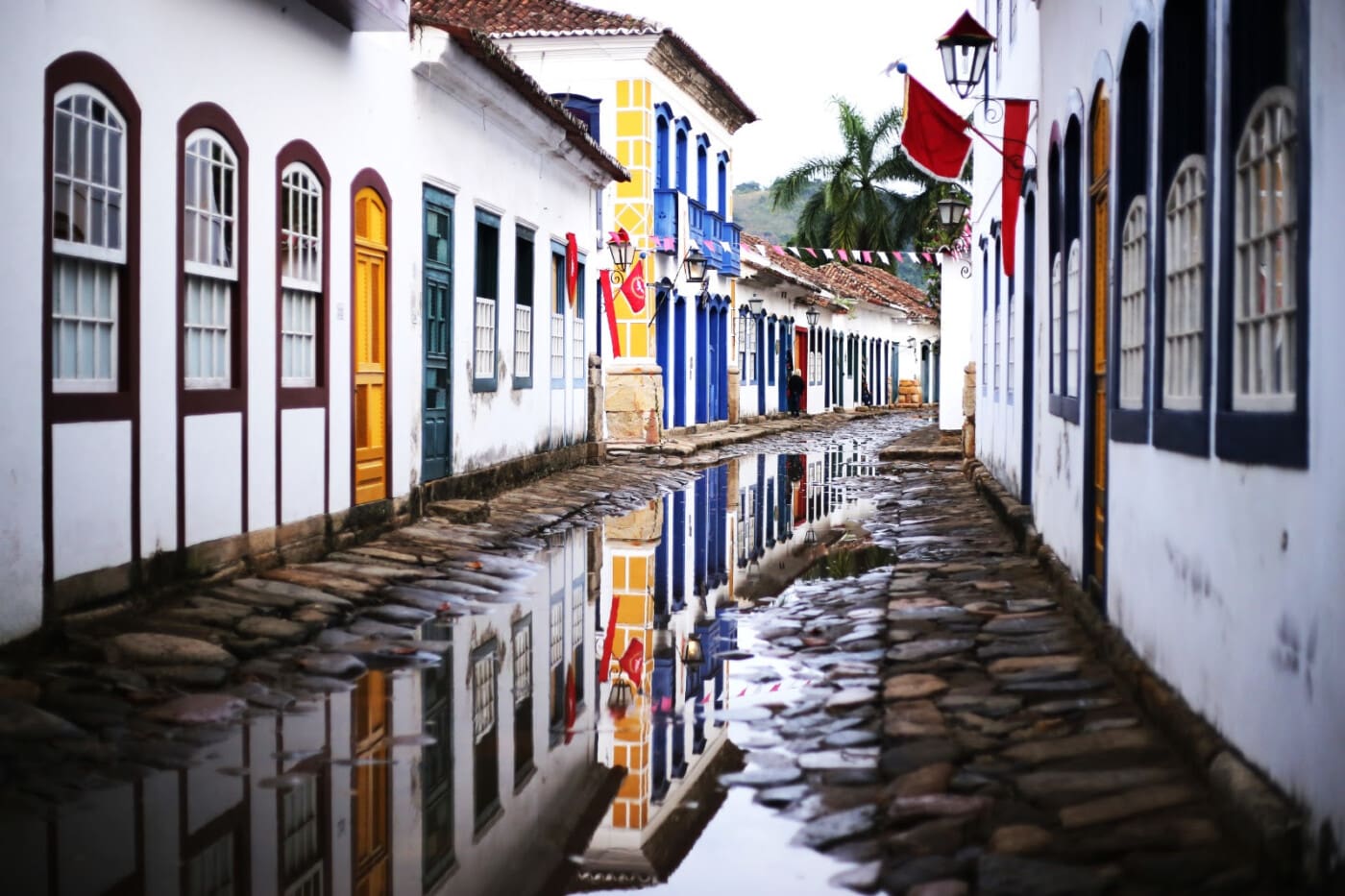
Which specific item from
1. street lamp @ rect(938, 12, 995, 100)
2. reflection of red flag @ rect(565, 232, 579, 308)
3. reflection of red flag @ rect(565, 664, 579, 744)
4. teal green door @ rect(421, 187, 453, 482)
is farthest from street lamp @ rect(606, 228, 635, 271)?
reflection of red flag @ rect(565, 664, 579, 744)

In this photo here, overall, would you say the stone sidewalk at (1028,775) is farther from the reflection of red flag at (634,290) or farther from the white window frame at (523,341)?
the reflection of red flag at (634,290)

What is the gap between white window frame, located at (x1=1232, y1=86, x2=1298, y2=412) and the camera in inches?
170

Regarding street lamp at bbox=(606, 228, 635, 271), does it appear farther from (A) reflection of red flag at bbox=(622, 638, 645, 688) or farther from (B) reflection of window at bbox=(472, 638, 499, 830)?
(B) reflection of window at bbox=(472, 638, 499, 830)

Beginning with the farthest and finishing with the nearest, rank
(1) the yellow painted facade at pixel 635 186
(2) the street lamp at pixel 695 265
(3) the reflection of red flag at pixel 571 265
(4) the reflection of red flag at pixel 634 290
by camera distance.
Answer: (2) the street lamp at pixel 695 265, (1) the yellow painted facade at pixel 635 186, (4) the reflection of red flag at pixel 634 290, (3) the reflection of red flag at pixel 571 265

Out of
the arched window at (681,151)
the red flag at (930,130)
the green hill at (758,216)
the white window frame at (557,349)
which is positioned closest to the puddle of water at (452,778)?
the red flag at (930,130)

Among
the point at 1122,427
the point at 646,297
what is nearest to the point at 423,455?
the point at 1122,427

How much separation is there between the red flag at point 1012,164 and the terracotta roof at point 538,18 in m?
13.2

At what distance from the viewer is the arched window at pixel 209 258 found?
28.9 ft

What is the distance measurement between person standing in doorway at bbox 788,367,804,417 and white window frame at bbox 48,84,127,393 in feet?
121

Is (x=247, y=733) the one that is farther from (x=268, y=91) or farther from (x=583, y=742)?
(x=268, y=91)

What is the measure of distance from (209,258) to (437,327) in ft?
16.2

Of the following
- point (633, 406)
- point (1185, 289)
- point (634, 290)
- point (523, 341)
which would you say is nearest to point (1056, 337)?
point (1185, 289)

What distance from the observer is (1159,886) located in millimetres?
4016

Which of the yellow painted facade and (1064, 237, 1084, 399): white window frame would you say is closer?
(1064, 237, 1084, 399): white window frame
